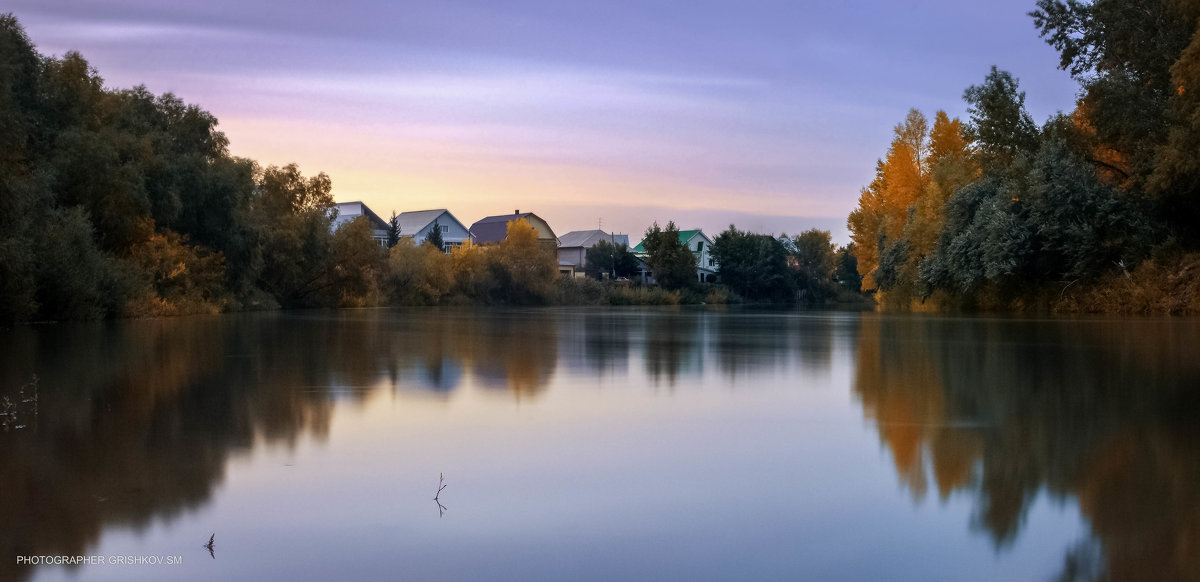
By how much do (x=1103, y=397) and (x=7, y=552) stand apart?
27.1 feet

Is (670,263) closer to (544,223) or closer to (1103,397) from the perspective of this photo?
(544,223)

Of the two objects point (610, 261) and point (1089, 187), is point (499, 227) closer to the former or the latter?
point (610, 261)

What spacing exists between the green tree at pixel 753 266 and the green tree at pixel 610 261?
31.8 ft

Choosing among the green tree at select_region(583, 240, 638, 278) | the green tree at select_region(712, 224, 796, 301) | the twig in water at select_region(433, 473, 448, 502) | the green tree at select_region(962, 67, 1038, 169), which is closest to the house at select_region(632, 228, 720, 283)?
the green tree at select_region(712, 224, 796, 301)

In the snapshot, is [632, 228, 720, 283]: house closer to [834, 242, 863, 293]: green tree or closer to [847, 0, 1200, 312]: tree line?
[834, 242, 863, 293]: green tree

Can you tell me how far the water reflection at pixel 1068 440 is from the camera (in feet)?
12.7

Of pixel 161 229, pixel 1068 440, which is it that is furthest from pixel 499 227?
pixel 1068 440

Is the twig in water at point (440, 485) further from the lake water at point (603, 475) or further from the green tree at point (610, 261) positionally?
the green tree at point (610, 261)

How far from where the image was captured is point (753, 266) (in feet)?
314

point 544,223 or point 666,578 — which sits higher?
point 544,223

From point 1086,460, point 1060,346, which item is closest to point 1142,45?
point 1060,346

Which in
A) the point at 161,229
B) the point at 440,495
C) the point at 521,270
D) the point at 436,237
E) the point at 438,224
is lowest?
the point at 440,495

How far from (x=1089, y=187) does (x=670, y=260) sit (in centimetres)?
5483

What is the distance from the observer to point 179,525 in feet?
13.5
